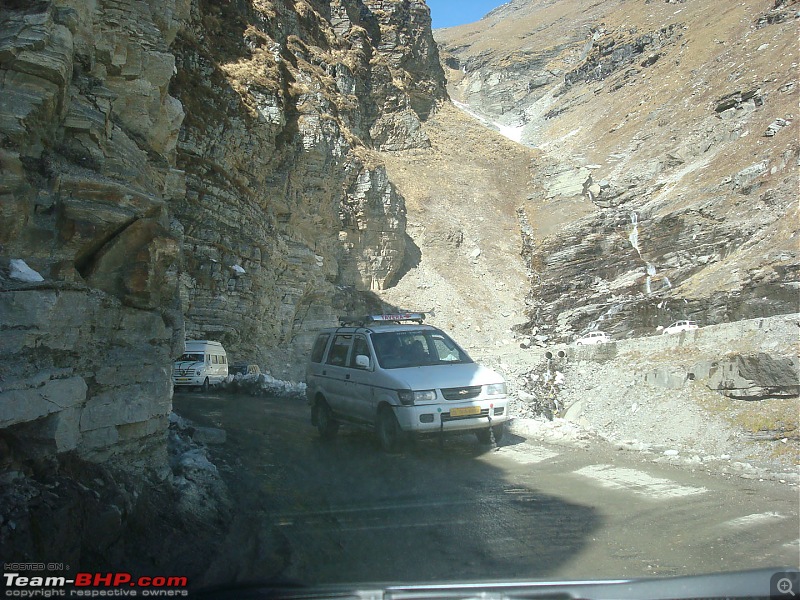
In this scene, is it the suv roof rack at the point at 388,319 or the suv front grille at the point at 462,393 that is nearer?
the suv front grille at the point at 462,393

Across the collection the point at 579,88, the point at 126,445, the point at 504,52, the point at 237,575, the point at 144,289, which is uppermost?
the point at 504,52

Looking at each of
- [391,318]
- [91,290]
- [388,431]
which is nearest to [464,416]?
[388,431]

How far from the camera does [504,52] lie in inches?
4609

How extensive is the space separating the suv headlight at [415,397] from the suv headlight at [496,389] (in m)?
0.88

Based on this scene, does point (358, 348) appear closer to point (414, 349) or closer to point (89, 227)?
point (414, 349)

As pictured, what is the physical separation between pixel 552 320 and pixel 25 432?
3749 cm

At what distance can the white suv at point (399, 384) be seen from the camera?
8484 millimetres

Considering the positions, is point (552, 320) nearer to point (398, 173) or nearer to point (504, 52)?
point (398, 173)

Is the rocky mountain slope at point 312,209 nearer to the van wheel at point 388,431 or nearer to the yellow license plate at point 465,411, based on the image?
the van wheel at point 388,431

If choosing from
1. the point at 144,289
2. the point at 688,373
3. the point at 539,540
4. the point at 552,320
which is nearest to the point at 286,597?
the point at 539,540

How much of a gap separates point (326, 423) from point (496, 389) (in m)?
3.02

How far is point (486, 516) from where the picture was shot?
20.2ft

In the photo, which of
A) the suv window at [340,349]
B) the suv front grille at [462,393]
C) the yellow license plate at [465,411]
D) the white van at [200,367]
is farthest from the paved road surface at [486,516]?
the white van at [200,367]

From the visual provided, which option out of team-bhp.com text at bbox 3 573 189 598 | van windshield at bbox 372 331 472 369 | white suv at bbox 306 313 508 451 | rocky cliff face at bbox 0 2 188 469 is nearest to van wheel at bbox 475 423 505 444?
white suv at bbox 306 313 508 451
